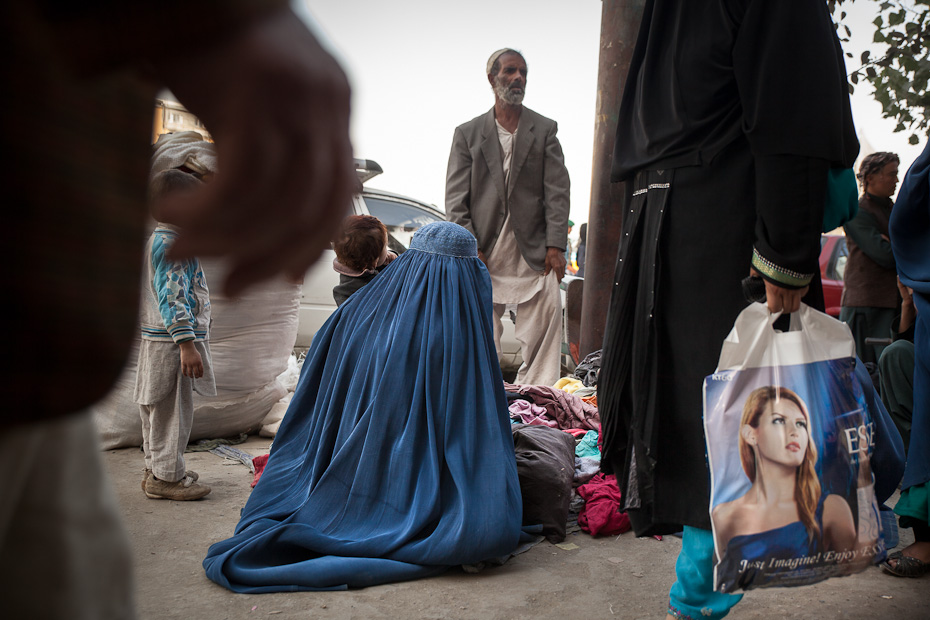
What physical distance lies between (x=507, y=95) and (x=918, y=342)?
3.28 m

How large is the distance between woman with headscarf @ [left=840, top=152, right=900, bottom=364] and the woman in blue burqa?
119 inches

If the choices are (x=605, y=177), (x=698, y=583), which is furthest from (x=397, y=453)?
(x=605, y=177)

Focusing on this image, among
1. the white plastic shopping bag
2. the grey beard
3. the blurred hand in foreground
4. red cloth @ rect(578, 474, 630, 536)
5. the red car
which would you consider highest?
the grey beard

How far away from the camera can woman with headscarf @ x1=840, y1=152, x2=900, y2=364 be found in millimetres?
4785

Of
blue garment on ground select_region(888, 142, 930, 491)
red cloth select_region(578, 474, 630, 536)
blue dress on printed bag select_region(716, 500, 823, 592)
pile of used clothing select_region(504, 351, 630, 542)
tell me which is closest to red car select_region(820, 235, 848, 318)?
pile of used clothing select_region(504, 351, 630, 542)

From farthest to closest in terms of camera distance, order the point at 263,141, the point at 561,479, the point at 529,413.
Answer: the point at 529,413
the point at 561,479
the point at 263,141

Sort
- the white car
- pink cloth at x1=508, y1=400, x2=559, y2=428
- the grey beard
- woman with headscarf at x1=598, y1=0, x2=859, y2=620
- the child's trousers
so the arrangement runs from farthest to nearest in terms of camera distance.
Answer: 1. the white car
2. the grey beard
3. pink cloth at x1=508, y1=400, x2=559, y2=428
4. the child's trousers
5. woman with headscarf at x1=598, y1=0, x2=859, y2=620

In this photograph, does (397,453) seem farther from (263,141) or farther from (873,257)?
(873,257)

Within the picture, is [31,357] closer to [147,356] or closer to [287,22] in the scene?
[287,22]

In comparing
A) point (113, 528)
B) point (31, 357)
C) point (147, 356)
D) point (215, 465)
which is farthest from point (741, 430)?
point (215, 465)

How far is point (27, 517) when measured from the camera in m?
0.61

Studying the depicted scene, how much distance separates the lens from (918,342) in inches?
114

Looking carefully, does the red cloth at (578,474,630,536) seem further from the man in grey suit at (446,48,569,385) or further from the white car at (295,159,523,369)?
the white car at (295,159,523,369)

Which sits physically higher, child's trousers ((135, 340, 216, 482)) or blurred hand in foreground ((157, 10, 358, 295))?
blurred hand in foreground ((157, 10, 358, 295))
